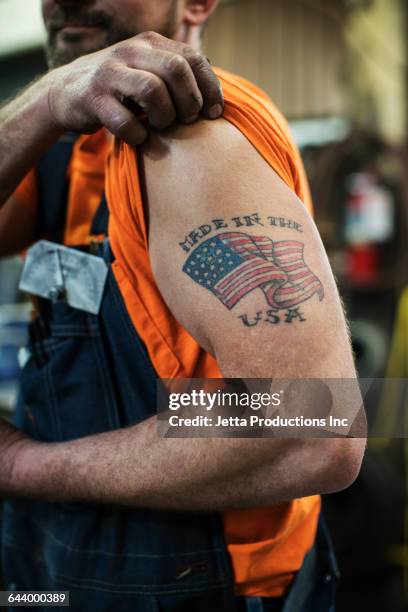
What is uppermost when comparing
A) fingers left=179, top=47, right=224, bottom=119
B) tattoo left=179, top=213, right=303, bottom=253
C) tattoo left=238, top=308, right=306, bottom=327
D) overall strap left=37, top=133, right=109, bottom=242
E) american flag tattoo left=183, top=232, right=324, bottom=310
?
fingers left=179, top=47, right=224, bottom=119

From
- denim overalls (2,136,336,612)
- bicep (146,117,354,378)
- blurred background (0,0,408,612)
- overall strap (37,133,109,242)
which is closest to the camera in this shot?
bicep (146,117,354,378)

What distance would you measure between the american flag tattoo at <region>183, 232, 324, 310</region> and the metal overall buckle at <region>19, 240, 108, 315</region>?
0.71 feet

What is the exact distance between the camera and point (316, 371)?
73cm

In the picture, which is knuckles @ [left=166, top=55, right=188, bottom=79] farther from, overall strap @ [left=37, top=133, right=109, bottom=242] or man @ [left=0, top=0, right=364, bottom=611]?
overall strap @ [left=37, top=133, right=109, bottom=242]

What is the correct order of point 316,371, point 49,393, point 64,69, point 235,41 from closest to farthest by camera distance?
point 316,371 < point 64,69 < point 49,393 < point 235,41

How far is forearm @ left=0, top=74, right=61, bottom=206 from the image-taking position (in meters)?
0.91

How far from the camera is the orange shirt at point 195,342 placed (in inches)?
32.6

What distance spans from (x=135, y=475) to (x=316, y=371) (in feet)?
0.95

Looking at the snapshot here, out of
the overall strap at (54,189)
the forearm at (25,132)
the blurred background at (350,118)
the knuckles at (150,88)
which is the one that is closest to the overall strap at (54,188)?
the overall strap at (54,189)

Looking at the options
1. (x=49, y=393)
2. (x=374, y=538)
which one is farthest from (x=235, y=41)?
(x=49, y=393)

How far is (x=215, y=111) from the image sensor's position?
0.79 metres

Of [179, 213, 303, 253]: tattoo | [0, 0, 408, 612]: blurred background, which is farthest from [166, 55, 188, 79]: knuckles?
[0, 0, 408, 612]: blurred background

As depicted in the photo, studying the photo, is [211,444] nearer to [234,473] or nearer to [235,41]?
[234,473]

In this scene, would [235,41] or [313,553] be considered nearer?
[313,553]
